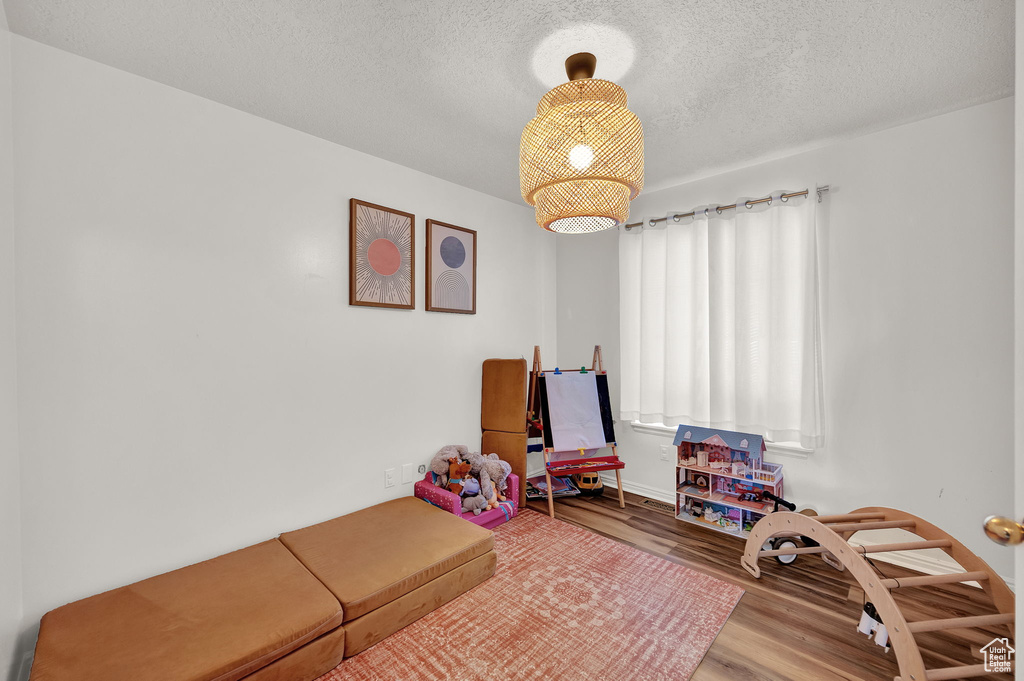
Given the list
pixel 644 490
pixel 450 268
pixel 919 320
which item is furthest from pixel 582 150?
pixel 644 490

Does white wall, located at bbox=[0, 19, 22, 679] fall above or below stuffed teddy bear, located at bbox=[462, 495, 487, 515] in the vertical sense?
above

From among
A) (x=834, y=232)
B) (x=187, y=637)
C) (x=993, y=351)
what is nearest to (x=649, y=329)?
(x=834, y=232)

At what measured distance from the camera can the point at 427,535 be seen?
2.26 meters

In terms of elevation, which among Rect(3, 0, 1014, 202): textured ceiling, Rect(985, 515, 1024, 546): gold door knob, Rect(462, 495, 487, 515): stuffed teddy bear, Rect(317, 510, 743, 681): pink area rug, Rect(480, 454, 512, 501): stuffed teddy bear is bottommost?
Rect(317, 510, 743, 681): pink area rug

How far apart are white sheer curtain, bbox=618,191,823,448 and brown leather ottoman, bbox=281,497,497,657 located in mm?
1883

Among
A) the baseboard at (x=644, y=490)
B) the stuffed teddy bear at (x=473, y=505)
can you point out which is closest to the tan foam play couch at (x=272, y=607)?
the stuffed teddy bear at (x=473, y=505)

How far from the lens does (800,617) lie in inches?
77.0

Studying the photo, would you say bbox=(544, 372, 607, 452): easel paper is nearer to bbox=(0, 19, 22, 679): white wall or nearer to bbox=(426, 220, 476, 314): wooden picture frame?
bbox=(426, 220, 476, 314): wooden picture frame

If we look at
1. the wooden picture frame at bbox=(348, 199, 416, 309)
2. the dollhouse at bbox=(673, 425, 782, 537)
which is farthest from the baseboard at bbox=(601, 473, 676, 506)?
the wooden picture frame at bbox=(348, 199, 416, 309)

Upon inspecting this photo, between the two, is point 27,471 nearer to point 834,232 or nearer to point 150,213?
point 150,213

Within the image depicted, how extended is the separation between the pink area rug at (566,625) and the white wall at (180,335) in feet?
3.31

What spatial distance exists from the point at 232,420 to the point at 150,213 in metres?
1.06

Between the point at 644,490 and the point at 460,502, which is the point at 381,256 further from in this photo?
the point at 644,490

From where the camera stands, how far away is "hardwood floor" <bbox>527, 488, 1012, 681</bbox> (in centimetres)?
166
